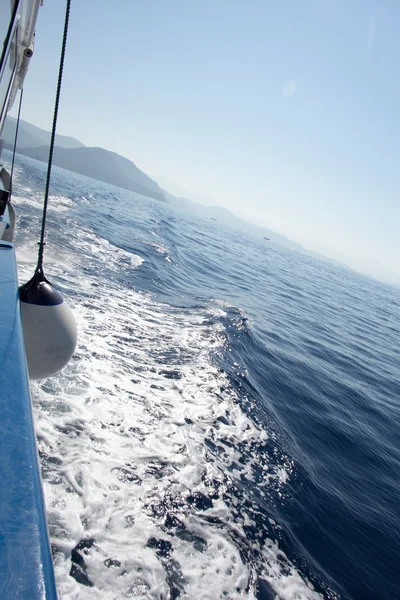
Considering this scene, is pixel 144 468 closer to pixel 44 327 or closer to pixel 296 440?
pixel 44 327

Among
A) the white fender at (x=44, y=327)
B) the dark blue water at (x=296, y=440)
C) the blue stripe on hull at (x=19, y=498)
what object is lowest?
the dark blue water at (x=296, y=440)

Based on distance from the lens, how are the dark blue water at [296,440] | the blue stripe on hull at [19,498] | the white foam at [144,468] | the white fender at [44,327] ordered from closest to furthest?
the blue stripe on hull at [19,498] < the white fender at [44,327] < the white foam at [144,468] < the dark blue water at [296,440]

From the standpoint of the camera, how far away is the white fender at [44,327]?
3.00 m

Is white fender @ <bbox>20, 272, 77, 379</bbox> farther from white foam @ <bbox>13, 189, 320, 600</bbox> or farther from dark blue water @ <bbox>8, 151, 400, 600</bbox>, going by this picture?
dark blue water @ <bbox>8, 151, 400, 600</bbox>

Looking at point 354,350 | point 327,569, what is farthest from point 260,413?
point 354,350

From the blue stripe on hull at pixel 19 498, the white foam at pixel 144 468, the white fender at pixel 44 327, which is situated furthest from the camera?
the white foam at pixel 144 468

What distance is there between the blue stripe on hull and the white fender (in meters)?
1.16

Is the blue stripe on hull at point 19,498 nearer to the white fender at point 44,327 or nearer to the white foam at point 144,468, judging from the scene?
the white fender at point 44,327

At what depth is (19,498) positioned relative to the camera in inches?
42.4

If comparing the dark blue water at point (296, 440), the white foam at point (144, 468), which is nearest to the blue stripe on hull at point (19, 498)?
the white foam at point (144, 468)

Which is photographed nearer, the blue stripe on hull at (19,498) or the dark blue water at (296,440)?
the blue stripe on hull at (19,498)

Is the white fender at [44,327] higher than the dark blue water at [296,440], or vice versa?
the white fender at [44,327]

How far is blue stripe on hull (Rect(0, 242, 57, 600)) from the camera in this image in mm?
850

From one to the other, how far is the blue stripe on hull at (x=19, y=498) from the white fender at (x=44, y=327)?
1160mm
